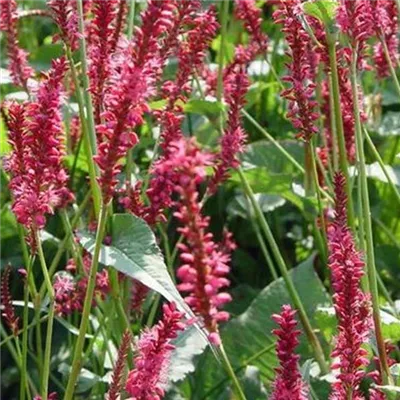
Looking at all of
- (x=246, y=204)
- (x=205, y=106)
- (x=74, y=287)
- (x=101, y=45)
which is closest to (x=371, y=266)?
(x=101, y=45)

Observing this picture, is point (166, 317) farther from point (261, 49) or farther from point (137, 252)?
point (261, 49)

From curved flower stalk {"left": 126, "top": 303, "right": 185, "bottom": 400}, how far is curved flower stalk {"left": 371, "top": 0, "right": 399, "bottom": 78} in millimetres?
835

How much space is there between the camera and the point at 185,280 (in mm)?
885

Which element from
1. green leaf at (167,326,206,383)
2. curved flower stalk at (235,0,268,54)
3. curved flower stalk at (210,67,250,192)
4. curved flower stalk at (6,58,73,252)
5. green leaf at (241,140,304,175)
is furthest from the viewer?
green leaf at (241,140,304,175)

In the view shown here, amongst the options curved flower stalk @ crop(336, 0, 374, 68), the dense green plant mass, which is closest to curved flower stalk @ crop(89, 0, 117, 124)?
the dense green plant mass

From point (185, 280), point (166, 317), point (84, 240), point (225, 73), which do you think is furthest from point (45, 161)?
point (225, 73)

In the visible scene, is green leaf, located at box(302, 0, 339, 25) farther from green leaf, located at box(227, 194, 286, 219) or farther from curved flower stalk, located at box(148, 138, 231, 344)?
green leaf, located at box(227, 194, 286, 219)

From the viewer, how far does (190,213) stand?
85 cm

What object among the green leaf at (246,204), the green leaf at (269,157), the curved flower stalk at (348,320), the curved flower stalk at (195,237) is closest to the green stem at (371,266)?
the curved flower stalk at (348,320)

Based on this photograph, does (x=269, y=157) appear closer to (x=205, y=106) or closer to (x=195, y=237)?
(x=205, y=106)

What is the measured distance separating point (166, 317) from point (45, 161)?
1.04 ft

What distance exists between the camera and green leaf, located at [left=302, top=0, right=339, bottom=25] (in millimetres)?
1507

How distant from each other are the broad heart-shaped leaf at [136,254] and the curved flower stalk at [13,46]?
54 centimetres

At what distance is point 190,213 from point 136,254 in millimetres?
591
